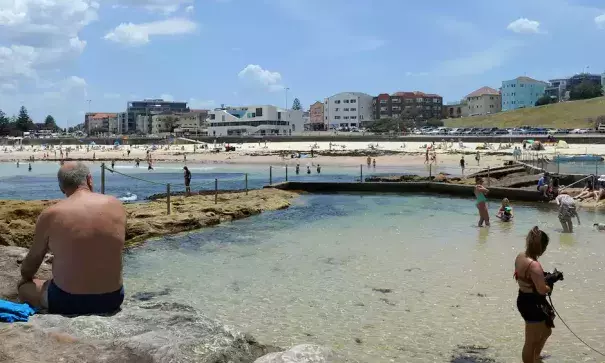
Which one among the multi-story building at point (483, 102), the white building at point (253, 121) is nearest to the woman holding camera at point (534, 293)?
the white building at point (253, 121)

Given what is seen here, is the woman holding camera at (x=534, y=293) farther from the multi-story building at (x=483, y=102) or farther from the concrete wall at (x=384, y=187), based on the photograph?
the multi-story building at (x=483, y=102)

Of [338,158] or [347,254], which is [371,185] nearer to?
[347,254]

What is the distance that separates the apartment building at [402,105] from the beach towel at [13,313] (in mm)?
171780

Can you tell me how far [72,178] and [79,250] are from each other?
2.00 feet

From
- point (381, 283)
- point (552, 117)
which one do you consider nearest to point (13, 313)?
point (381, 283)

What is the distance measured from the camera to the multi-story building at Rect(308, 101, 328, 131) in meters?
180

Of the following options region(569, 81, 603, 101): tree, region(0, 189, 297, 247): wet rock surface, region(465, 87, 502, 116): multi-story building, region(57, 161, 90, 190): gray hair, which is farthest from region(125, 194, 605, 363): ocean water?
region(465, 87, 502, 116): multi-story building

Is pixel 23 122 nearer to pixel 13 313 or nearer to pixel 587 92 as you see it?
pixel 587 92

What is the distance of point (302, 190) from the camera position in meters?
31.5

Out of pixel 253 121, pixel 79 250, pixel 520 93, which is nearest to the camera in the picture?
pixel 79 250

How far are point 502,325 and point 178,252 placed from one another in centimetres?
860

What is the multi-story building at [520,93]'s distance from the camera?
187000mm

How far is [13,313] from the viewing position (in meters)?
3.99

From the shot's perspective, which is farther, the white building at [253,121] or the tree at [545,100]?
the tree at [545,100]
